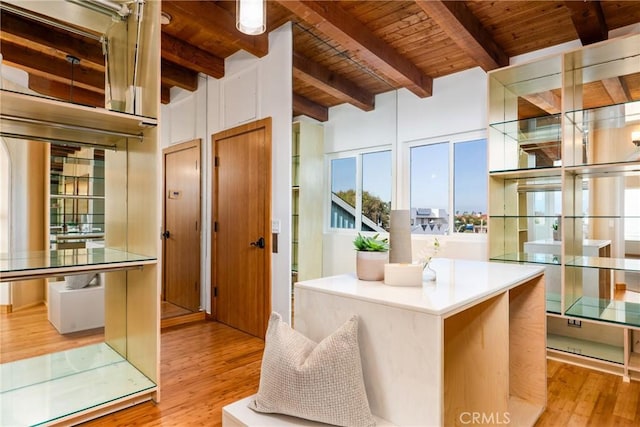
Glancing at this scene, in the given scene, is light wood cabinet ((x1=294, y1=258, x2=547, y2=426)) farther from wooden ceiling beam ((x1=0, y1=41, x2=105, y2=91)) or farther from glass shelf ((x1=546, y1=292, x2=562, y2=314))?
wooden ceiling beam ((x1=0, y1=41, x2=105, y2=91))

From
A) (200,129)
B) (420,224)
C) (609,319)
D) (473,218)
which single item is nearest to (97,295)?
(200,129)

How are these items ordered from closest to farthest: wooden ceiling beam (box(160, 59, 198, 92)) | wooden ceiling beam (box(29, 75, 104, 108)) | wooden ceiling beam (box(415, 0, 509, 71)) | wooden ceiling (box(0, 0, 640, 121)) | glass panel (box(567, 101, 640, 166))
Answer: wooden ceiling beam (box(29, 75, 104, 108))
wooden ceiling (box(0, 0, 640, 121))
wooden ceiling beam (box(415, 0, 509, 71))
glass panel (box(567, 101, 640, 166))
wooden ceiling beam (box(160, 59, 198, 92))

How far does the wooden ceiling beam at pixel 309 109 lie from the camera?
126 inches

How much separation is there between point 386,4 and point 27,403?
3.42m

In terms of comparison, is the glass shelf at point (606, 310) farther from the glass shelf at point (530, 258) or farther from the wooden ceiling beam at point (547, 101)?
the wooden ceiling beam at point (547, 101)

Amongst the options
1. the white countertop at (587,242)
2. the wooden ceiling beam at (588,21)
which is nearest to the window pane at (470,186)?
the white countertop at (587,242)

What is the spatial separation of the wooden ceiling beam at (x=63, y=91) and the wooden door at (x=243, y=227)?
1458 millimetres

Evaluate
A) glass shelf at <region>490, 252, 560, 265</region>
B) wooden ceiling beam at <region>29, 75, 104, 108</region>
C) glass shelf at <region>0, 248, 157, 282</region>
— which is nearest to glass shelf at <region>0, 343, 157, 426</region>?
glass shelf at <region>0, 248, 157, 282</region>

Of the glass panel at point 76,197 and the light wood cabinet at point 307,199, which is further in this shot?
the light wood cabinet at point 307,199

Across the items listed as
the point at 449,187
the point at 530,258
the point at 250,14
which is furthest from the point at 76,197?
the point at 530,258

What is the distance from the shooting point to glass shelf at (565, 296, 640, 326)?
8.39 ft

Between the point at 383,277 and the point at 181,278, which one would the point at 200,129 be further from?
the point at 383,277

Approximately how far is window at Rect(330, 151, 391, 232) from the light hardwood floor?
4.79 feet

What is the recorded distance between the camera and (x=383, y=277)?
65.7 inches
